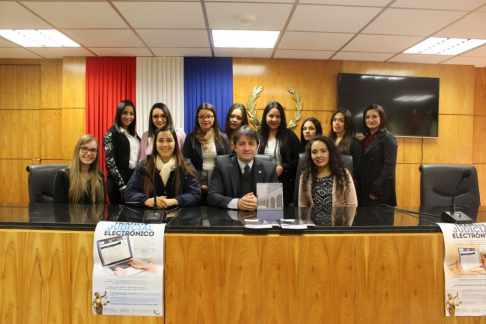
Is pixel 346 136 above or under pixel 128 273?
above

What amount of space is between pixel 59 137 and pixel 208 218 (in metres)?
4.26

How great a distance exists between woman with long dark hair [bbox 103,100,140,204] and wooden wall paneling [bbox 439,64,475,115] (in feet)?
14.7

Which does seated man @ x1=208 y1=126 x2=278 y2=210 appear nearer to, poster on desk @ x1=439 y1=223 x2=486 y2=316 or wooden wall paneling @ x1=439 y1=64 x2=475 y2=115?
poster on desk @ x1=439 y1=223 x2=486 y2=316

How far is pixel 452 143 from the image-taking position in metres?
4.82

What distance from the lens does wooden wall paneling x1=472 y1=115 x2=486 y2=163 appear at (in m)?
5.10

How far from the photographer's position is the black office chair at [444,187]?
8.28 feet

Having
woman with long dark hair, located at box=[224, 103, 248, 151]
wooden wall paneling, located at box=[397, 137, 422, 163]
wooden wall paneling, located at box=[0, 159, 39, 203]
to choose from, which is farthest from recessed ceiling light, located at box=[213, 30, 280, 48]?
wooden wall paneling, located at box=[0, 159, 39, 203]

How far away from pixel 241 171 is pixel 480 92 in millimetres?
4998

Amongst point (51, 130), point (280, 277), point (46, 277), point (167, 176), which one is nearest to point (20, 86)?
point (51, 130)

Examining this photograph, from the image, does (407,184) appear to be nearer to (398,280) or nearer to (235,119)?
(235,119)

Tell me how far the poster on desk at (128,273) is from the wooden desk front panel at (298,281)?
51 millimetres

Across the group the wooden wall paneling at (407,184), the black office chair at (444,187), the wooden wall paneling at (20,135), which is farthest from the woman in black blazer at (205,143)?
the wooden wall paneling at (20,135)

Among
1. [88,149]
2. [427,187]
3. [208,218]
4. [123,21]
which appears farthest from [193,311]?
[123,21]

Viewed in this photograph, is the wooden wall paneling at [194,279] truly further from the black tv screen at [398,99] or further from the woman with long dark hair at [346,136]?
the black tv screen at [398,99]
